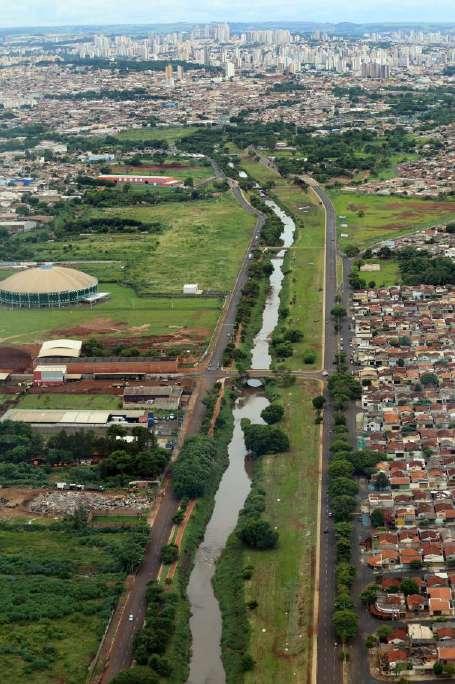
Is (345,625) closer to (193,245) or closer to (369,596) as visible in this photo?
(369,596)

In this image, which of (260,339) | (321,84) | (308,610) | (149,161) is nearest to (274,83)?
(321,84)

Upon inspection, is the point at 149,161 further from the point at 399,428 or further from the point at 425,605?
the point at 425,605

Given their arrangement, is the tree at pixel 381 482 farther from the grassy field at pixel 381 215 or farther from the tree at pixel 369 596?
the grassy field at pixel 381 215

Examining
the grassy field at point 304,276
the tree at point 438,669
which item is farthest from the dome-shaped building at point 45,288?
the tree at point 438,669

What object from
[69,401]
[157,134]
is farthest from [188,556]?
[157,134]

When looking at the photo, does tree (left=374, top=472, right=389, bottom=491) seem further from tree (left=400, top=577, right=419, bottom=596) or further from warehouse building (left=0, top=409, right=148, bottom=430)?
warehouse building (left=0, top=409, right=148, bottom=430)

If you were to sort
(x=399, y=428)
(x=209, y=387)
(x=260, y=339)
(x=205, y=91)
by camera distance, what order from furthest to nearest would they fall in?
1. (x=205, y=91)
2. (x=260, y=339)
3. (x=209, y=387)
4. (x=399, y=428)

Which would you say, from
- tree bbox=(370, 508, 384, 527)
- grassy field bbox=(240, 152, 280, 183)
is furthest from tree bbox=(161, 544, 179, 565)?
grassy field bbox=(240, 152, 280, 183)
